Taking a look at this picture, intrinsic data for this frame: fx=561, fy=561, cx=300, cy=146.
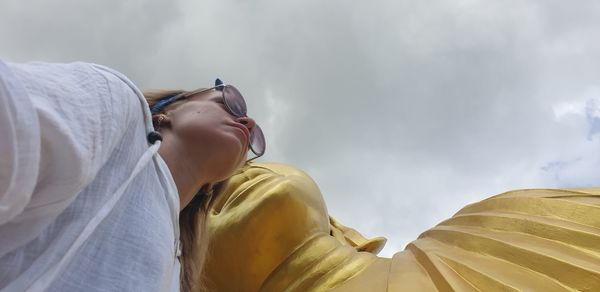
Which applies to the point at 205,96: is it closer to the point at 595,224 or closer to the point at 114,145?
the point at 114,145

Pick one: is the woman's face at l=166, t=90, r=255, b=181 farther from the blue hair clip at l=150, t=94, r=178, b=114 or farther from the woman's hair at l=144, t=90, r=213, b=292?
the woman's hair at l=144, t=90, r=213, b=292

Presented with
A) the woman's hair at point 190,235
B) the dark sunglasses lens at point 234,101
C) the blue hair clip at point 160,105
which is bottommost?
the woman's hair at point 190,235

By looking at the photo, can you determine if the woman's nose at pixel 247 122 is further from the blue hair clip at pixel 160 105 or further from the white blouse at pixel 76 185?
the white blouse at pixel 76 185

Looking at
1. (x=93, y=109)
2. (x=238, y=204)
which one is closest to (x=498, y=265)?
(x=238, y=204)

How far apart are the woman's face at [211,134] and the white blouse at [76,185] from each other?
141 millimetres

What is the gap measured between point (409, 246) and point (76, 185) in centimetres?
166

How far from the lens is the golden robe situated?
1.65 metres

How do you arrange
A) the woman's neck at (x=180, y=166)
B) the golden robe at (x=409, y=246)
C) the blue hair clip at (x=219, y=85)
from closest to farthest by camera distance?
→ the woman's neck at (x=180, y=166), the blue hair clip at (x=219, y=85), the golden robe at (x=409, y=246)

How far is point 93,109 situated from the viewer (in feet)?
1.67

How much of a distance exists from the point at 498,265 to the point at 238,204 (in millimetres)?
878

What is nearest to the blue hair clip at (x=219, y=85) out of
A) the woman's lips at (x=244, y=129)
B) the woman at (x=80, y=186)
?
the woman's lips at (x=244, y=129)

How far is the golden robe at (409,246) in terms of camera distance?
165cm

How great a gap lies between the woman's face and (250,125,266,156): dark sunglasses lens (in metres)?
0.12

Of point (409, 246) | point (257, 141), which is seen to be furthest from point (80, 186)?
point (409, 246)
